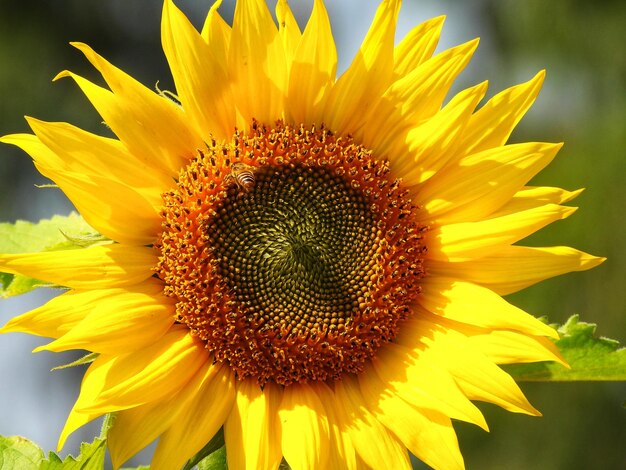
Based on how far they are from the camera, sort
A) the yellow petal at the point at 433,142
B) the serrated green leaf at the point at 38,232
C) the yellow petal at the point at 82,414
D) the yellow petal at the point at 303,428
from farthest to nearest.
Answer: the serrated green leaf at the point at 38,232
the yellow petal at the point at 433,142
the yellow petal at the point at 303,428
the yellow petal at the point at 82,414

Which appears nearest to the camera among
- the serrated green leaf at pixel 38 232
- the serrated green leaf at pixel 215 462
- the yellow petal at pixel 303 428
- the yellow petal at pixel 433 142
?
the yellow petal at pixel 303 428

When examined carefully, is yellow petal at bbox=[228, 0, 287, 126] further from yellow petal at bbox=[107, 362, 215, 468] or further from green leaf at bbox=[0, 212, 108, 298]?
yellow petal at bbox=[107, 362, 215, 468]

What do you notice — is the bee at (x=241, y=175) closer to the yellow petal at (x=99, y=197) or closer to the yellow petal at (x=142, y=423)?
the yellow petal at (x=99, y=197)

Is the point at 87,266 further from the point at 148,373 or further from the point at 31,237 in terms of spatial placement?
the point at 31,237

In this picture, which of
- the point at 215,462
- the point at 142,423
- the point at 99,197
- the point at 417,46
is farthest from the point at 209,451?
the point at 417,46

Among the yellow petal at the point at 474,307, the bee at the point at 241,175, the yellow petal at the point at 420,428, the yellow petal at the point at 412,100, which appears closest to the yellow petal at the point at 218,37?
the bee at the point at 241,175

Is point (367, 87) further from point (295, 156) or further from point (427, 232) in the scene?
point (427, 232)

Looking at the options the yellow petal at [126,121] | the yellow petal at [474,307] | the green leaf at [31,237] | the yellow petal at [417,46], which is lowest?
the green leaf at [31,237]

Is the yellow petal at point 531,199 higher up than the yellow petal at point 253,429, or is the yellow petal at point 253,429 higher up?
the yellow petal at point 531,199
